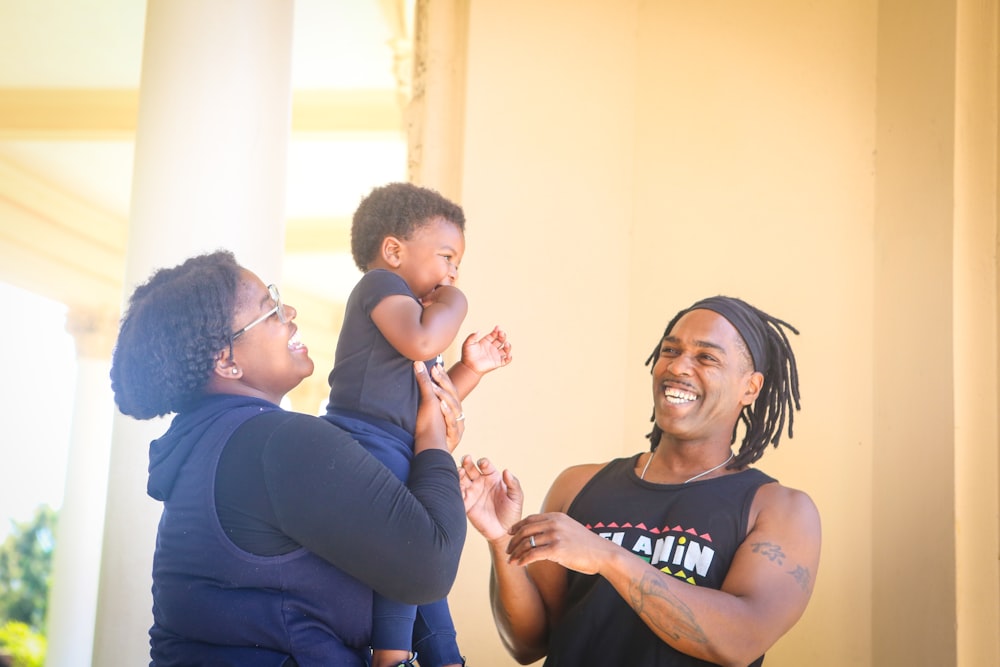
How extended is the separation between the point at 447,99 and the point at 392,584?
9.12 feet

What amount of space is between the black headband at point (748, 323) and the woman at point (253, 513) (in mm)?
1269

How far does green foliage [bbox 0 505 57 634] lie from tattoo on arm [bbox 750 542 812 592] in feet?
87.5

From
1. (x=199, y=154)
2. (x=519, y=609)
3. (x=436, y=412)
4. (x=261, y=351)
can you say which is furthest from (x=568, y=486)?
(x=199, y=154)

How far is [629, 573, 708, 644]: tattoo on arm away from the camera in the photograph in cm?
282

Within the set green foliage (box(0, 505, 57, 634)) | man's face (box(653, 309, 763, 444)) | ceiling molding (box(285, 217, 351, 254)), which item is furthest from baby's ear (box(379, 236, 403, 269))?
green foliage (box(0, 505, 57, 634))

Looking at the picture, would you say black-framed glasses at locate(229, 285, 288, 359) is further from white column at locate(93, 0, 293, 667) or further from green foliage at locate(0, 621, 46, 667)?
green foliage at locate(0, 621, 46, 667)

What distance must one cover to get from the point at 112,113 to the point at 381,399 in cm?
827

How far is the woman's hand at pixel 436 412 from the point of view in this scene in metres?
2.78

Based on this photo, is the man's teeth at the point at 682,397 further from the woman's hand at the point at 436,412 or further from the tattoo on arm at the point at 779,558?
the woman's hand at the point at 436,412

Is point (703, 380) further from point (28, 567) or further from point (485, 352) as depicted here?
point (28, 567)

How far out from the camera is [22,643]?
839 inches

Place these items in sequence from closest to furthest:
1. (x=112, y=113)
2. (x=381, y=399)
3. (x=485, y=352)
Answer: (x=381, y=399), (x=485, y=352), (x=112, y=113)

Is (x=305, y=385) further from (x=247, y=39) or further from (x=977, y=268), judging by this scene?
(x=977, y=268)

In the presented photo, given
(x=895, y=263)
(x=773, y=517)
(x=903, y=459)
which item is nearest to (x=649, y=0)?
(x=895, y=263)
